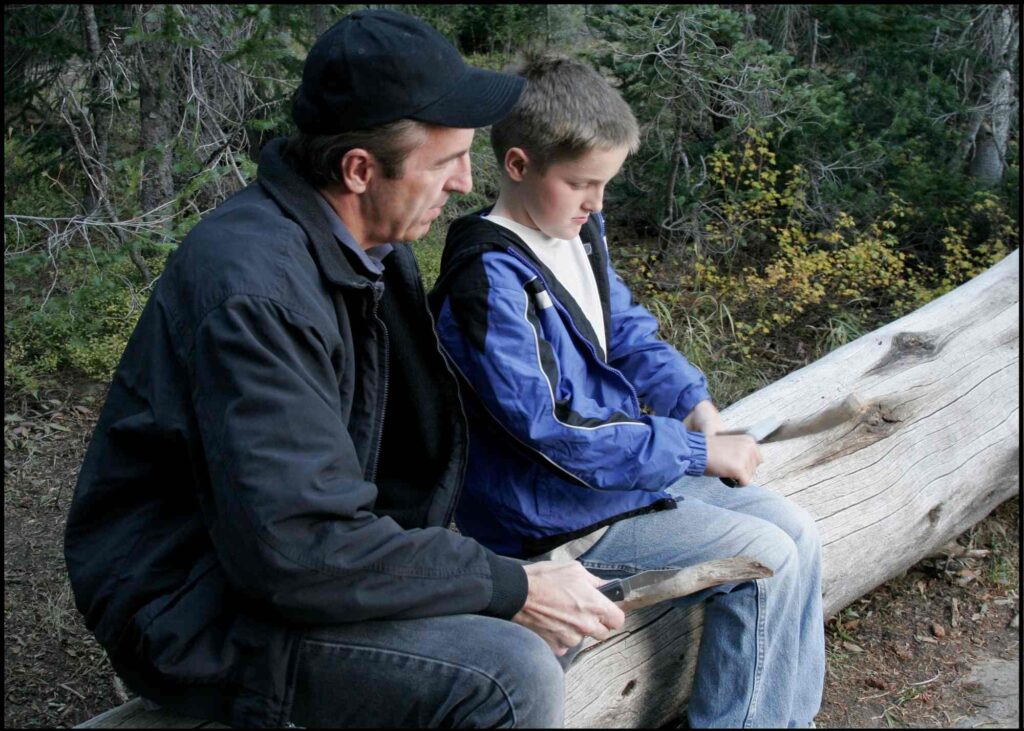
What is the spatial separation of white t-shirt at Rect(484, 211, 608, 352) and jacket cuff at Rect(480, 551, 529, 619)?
2.68 ft

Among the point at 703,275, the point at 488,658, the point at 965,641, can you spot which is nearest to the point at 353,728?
the point at 488,658

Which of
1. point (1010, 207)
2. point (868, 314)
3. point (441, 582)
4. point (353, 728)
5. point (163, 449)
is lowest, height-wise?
point (868, 314)

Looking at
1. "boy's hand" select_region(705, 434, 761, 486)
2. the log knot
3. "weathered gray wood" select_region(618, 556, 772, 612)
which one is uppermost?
"boy's hand" select_region(705, 434, 761, 486)

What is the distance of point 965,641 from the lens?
3580mm

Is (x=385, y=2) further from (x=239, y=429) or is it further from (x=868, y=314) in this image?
(x=239, y=429)

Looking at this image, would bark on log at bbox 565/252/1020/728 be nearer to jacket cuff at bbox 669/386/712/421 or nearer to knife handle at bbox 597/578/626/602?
knife handle at bbox 597/578/626/602

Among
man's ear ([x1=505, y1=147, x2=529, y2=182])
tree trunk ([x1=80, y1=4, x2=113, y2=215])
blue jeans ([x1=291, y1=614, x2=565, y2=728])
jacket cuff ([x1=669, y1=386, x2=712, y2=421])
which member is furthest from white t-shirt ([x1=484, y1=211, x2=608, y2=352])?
tree trunk ([x1=80, y1=4, x2=113, y2=215])

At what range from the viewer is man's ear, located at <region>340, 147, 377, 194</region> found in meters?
2.07

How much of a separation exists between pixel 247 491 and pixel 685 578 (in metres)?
1.13

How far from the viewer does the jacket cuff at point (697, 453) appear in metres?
2.54

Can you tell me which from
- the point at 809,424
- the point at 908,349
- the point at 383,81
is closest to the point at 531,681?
the point at 383,81

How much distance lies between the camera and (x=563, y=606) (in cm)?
211

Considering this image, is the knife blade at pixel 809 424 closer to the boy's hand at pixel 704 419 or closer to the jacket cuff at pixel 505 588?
the boy's hand at pixel 704 419

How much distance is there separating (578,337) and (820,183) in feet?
15.7
